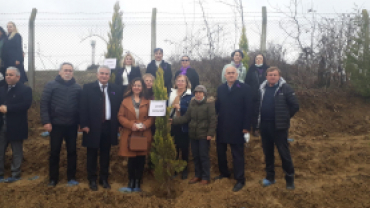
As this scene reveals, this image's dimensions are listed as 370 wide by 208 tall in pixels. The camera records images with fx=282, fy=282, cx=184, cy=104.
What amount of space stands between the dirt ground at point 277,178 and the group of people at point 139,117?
0.28 m

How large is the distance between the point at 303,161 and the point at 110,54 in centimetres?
504

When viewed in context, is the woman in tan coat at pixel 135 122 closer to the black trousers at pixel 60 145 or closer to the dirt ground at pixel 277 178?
the dirt ground at pixel 277 178

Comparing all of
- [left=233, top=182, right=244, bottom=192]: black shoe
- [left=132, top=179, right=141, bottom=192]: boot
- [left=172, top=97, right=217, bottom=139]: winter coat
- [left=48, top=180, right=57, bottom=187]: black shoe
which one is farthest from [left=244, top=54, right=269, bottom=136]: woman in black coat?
[left=48, top=180, right=57, bottom=187]: black shoe

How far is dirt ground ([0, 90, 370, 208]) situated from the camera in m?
4.29

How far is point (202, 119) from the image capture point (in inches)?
187

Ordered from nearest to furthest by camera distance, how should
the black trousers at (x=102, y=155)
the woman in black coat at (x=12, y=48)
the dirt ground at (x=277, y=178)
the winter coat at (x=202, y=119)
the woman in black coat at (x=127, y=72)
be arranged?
the dirt ground at (x=277, y=178) < the winter coat at (x=202, y=119) < the black trousers at (x=102, y=155) < the woman in black coat at (x=127, y=72) < the woman in black coat at (x=12, y=48)

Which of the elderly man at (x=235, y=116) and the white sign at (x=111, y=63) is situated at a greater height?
the white sign at (x=111, y=63)

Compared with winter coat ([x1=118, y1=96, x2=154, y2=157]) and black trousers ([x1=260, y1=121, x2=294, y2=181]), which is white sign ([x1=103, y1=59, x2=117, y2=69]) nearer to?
winter coat ([x1=118, y1=96, x2=154, y2=157])

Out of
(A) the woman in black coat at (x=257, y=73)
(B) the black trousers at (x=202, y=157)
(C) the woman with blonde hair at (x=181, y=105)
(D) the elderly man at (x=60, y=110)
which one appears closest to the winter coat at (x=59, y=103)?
(D) the elderly man at (x=60, y=110)

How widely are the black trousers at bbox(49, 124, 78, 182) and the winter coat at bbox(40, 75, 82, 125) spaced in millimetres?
155

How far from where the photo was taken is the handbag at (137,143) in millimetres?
4590

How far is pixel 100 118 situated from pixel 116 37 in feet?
9.40

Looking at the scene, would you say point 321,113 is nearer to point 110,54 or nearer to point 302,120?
point 302,120

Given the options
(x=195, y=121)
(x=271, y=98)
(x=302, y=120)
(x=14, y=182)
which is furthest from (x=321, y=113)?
(x=14, y=182)
